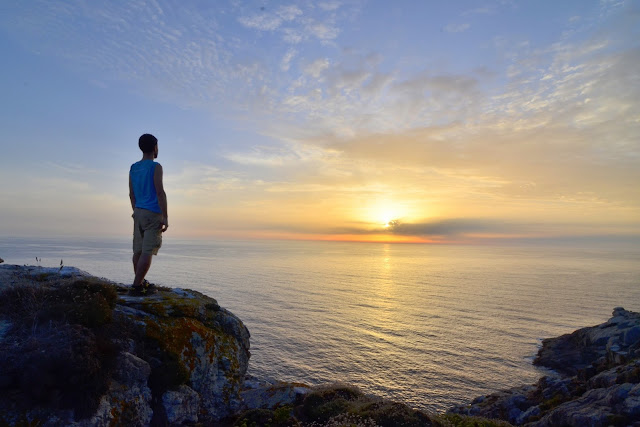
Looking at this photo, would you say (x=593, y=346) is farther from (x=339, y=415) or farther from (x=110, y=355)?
(x=110, y=355)

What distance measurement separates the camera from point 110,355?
6652 millimetres

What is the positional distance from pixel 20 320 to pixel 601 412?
64.4 feet

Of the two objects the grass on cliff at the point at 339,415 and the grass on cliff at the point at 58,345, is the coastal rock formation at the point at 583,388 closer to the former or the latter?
the grass on cliff at the point at 339,415

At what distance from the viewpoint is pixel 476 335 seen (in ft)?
140

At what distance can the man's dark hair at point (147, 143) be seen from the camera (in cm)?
952

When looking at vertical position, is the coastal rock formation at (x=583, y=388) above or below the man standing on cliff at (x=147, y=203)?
below

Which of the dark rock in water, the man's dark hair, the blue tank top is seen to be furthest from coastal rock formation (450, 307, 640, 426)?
the man's dark hair

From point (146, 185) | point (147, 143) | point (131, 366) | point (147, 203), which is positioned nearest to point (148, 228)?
→ point (147, 203)

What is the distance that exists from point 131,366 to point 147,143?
581 cm

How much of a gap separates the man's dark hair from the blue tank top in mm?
356

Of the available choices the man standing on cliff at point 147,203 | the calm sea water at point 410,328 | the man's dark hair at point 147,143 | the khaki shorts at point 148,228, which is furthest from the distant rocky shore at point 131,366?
the calm sea water at point 410,328

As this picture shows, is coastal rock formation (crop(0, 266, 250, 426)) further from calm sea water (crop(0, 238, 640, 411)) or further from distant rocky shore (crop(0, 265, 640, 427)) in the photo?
calm sea water (crop(0, 238, 640, 411))

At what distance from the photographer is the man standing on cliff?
9398 millimetres

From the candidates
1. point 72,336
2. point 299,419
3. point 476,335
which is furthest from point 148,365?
point 476,335
